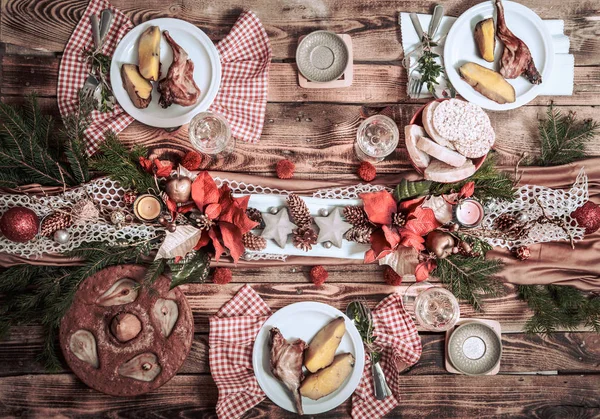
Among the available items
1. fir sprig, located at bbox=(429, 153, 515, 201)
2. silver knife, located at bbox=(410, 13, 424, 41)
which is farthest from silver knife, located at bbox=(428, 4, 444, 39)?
fir sprig, located at bbox=(429, 153, 515, 201)

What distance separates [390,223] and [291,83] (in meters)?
0.73

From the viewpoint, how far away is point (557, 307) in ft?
6.75

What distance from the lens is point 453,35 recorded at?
1.99 meters

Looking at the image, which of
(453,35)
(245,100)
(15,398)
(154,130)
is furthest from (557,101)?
(15,398)

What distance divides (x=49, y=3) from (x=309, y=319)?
171 cm

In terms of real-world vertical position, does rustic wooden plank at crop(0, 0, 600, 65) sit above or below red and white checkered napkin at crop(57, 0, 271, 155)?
above

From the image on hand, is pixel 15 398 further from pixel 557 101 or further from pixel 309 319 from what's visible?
pixel 557 101

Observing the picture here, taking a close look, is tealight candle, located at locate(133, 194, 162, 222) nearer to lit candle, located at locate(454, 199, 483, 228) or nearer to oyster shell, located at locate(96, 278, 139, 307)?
oyster shell, located at locate(96, 278, 139, 307)

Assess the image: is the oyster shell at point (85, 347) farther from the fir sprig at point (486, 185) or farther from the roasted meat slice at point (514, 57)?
the roasted meat slice at point (514, 57)

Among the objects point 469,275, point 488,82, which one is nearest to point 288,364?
point 469,275

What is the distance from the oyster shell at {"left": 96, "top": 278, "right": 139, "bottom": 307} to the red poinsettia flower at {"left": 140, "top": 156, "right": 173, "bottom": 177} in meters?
0.45

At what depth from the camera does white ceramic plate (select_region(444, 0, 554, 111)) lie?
6.53 ft

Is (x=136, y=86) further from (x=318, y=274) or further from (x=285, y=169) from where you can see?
(x=318, y=274)

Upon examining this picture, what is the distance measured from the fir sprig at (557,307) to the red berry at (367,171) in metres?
0.79
